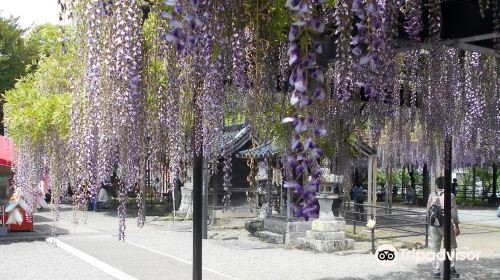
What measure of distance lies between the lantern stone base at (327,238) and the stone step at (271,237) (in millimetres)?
852

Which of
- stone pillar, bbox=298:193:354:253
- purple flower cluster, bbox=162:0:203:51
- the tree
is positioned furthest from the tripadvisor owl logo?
the tree

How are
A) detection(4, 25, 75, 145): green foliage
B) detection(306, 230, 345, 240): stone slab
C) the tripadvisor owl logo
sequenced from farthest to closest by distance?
detection(306, 230, 345, 240): stone slab, the tripadvisor owl logo, detection(4, 25, 75, 145): green foliage

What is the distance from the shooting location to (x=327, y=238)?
12.0 m

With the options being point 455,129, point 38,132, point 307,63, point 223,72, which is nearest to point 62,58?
point 38,132

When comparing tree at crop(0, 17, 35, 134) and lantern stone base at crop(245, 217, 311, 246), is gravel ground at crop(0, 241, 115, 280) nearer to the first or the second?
lantern stone base at crop(245, 217, 311, 246)

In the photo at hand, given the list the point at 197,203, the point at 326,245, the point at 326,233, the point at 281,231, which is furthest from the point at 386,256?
the point at 197,203

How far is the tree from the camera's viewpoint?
24750mm

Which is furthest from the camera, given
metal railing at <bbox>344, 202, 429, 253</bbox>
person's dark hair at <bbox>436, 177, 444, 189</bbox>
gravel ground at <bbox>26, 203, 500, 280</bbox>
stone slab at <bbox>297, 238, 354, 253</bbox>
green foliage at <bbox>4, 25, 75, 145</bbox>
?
metal railing at <bbox>344, 202, 429, 253</bbox>

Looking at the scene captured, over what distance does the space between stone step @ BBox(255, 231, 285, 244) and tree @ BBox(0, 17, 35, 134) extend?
651 inches

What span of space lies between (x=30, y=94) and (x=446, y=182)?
7707mm

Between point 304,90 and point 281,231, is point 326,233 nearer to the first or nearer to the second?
point 281,231

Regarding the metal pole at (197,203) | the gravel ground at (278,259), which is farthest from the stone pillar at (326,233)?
the metal pole at (197,203)

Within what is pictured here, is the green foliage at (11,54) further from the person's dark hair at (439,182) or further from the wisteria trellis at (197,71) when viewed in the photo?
the wisteria trellis at (197,71)

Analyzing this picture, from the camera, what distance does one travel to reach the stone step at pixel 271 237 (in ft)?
43.2
